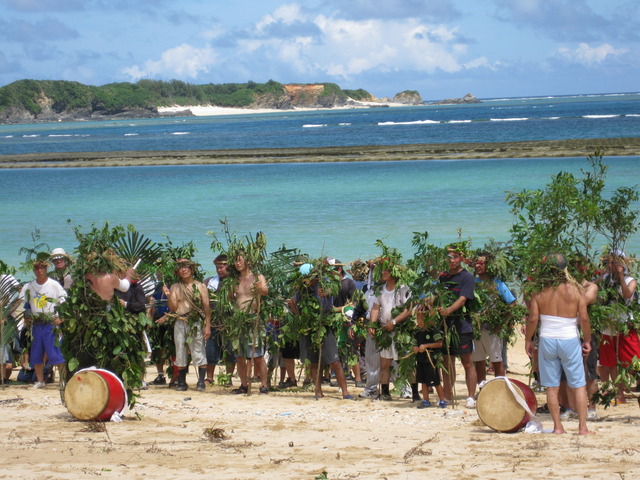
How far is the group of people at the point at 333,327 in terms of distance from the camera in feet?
29.1

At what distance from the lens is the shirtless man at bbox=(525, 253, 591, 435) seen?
7.48 meters

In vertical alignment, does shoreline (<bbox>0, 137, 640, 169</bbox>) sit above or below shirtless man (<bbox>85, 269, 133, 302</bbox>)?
above

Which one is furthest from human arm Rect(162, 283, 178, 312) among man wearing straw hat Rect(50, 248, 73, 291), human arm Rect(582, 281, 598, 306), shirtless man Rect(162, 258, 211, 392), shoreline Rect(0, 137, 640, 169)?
shoreline Rect(0, 137, 640, 169)

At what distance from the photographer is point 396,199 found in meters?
30.1

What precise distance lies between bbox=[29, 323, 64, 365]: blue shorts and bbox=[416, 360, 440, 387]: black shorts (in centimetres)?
417

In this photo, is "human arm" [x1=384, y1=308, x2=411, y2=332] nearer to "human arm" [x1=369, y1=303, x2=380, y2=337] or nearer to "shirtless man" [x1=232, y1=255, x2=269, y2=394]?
"human arm" [x1=369, y1=303, x2=380, y2=337]

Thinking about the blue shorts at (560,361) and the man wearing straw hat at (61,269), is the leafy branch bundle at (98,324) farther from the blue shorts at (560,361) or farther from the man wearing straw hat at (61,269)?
the blue shorts at (560,361)

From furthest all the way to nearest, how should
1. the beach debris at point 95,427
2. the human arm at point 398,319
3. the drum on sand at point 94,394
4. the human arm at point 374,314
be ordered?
the human arm at point 374,314 → the human arm at point 398,319 → the drum on sand at point 94,394 → the beach debris at point 95,427

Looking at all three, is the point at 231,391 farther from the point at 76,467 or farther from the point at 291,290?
the point at 76,467

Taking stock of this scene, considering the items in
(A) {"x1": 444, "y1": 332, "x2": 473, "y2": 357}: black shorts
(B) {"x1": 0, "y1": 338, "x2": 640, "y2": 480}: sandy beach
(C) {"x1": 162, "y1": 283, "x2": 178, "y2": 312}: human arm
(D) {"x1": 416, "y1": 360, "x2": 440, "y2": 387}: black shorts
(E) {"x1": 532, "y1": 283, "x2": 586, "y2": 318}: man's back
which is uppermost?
(E) {"x1": 532, "y1": 283, "x2": 586, "y2": 318}: man's back

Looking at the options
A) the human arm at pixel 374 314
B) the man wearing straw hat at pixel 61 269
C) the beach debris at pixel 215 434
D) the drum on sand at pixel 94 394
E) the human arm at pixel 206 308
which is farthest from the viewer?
the man wearing straw hat at pixel 61 269

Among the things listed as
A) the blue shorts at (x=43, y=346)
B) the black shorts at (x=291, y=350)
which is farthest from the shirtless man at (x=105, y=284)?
the black shorts at (x=291, y=350)

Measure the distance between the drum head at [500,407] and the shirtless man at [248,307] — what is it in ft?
10.3

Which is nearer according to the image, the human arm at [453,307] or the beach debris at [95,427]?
the beach debris at [95,427]
